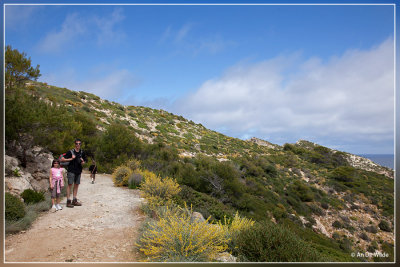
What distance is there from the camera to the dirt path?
368 cm

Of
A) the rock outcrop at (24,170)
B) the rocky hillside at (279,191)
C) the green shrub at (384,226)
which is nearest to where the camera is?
the rock outcrop at (24,170)

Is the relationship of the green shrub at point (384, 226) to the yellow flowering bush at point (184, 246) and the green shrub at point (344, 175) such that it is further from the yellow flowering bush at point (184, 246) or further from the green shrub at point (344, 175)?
the yellow flowering bush at point (184, 246)

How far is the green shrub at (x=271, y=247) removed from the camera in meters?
3.42

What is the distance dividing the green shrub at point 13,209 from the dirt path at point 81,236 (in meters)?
0.39

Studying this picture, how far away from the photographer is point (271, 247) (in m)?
3.62

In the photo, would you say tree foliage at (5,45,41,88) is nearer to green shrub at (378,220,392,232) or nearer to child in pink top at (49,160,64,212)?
child in pink top at (49,160,64,212)

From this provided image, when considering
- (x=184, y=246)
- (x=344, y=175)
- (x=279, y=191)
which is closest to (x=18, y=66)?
(x=184, y=246)

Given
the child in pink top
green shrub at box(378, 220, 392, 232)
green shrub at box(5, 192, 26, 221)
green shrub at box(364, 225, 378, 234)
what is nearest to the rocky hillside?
green shrub at box(364, 225, 378, 234)

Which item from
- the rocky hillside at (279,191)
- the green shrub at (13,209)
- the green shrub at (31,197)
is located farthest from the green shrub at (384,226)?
the green shrub at (13,209)

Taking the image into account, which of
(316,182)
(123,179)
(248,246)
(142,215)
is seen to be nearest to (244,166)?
(316,182)

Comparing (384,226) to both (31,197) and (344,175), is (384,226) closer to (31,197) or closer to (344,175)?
(344,175)

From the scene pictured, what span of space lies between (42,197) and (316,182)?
2742 centimetres

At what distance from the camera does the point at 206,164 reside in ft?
52.0

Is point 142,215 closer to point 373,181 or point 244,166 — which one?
point 244,166
